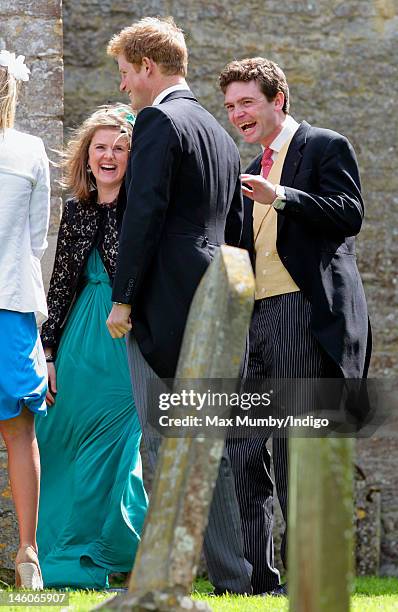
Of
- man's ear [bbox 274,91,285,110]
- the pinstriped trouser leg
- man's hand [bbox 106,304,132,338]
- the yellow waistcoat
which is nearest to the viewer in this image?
the pinstriped trouser leg

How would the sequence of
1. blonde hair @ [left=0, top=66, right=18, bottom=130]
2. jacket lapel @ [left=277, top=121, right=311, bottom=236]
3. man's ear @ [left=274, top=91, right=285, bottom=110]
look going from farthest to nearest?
man's ear @ [left=274, top=91, right=285, bottom=110] → jacket lapel @ [left=277, top=121, right=311, bottom=236] → blonde hair @ [left=0, top=66, right=18, bottom=130]

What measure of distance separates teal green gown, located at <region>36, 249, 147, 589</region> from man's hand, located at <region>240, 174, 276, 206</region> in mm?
836

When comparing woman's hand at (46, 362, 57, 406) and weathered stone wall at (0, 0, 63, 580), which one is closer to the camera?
woman's hand at (46, 362, 57, 406)

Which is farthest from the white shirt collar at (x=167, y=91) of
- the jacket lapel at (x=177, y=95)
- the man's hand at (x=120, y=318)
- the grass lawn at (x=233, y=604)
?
the grass lawn at (x=233, y=604)

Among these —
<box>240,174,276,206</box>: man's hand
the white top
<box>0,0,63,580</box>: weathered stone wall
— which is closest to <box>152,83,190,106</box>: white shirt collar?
<box>240,174,276,206</box>: man's hand

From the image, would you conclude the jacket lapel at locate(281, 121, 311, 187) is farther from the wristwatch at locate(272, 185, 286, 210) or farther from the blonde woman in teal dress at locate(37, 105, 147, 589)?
the blonde woman in teal dress at locate(37, 105, 147, 589)

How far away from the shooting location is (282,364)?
452 cm

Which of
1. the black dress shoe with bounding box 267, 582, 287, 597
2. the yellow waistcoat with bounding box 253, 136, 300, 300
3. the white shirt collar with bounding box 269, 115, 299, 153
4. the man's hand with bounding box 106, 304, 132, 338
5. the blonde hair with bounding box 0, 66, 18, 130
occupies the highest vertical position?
the blonde hair with bounding box 0, 66, 18, 130

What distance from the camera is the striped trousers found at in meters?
Answer: 4.49

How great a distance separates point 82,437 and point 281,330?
1.02 m

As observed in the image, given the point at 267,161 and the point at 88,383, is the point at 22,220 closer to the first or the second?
the point at 88,383

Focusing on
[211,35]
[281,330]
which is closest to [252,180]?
[281,330]

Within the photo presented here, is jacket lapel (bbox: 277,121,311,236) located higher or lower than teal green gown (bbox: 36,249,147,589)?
higher

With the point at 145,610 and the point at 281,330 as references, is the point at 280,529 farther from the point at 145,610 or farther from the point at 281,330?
the point at 145,610
